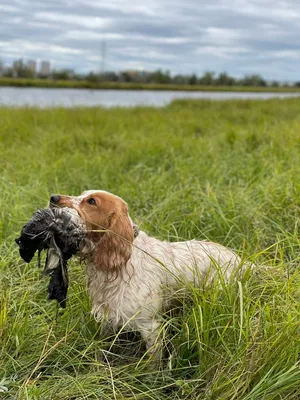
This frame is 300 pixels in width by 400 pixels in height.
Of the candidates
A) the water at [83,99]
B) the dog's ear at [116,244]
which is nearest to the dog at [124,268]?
the dog's ear at [116,244]

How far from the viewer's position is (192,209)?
4.50 metres

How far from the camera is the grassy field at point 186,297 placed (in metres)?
2.41

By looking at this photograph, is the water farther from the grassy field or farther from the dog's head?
the dog's head

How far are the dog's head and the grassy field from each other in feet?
1.56

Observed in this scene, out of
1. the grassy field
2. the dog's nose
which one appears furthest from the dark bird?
the grassy field

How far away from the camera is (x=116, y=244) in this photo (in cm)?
268

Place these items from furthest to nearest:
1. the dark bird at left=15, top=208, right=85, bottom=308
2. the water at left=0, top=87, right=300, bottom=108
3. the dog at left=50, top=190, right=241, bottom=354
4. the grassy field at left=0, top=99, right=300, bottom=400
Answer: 1. the water at left=0, top=87, right=300, bottom=108
2. the dog at left=50, top=190, right=241, bottom=354
3. the dark bird at left=15, top=208, right=85, bottom=308
4. the grassy field at left=0, top=99, right=300, bottom=400

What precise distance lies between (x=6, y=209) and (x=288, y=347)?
10.1 ft

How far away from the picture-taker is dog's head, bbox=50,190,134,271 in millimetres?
2660

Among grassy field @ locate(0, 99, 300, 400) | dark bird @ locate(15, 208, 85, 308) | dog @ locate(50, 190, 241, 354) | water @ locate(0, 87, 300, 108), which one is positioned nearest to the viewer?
grassy field @ locate(0, 99, 300, 400)

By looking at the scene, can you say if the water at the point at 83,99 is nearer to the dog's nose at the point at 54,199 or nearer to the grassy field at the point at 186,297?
the grassy field at the point at 186,297

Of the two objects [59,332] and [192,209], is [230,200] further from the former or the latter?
[59,332]

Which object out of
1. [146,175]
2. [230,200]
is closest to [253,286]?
[230,200]

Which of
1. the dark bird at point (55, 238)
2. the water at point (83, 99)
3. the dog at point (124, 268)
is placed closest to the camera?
the dark bird at point (55, 238)
